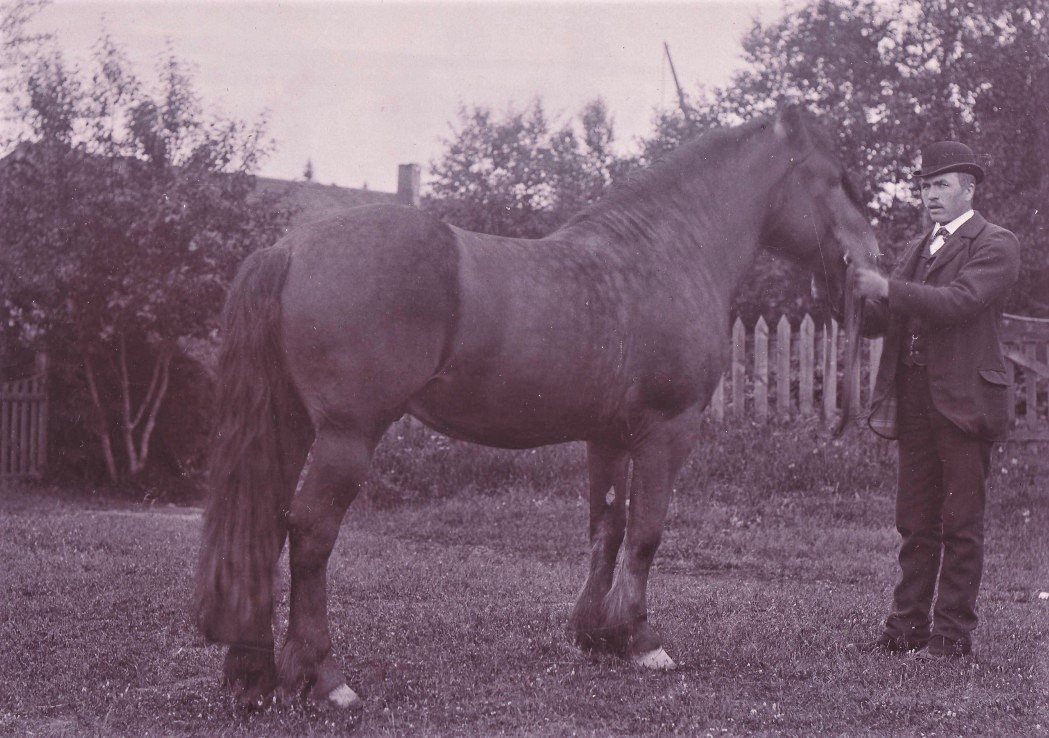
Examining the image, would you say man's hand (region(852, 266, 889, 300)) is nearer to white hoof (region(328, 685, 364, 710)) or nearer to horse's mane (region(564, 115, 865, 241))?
horse's mane (region(564, 115, 865, 241))

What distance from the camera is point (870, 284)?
4762mm

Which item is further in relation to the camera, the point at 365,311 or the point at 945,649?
the point at 945,649

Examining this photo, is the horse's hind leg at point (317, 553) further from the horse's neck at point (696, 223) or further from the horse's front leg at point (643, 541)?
the horse's neck at point (696, 223)

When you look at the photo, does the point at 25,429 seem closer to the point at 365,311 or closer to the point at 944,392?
the point at 365,311

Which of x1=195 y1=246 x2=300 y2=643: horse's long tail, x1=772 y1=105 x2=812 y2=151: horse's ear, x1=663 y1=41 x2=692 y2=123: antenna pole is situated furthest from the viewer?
x1=663 y1=41 x2=692 y2=123: antenna pole

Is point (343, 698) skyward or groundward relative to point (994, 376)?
groundward

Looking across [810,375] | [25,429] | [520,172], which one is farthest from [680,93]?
[25,429]

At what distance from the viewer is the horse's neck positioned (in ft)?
15.7

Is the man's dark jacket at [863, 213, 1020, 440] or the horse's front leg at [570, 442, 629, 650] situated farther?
the horse's front leg at [570, 442, 629, 650]

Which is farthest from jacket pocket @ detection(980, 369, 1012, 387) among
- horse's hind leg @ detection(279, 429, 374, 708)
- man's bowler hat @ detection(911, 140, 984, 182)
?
horse's hind leg @ detection(279, 429, 374, 708)

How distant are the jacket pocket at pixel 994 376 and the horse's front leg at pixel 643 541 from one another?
4.58ft

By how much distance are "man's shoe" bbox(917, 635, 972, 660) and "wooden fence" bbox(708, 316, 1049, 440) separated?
20.8 ft

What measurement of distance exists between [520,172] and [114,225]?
12.3 m

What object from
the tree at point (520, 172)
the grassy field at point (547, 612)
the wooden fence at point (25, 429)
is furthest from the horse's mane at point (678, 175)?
the tree at point (520, 172)
